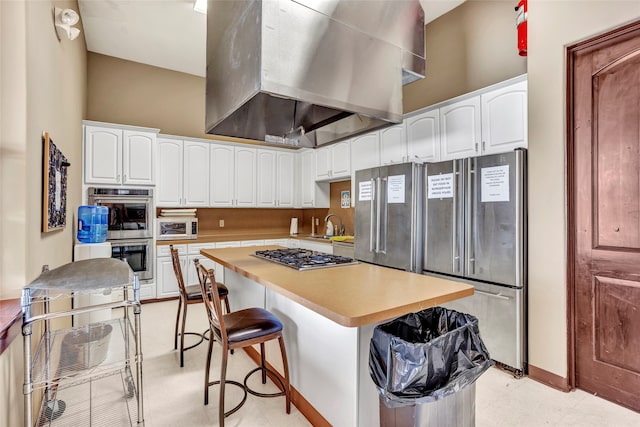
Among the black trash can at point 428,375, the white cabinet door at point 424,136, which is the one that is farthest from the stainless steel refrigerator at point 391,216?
the black trash can at point 428,375

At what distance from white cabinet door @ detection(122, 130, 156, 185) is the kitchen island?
2.93m

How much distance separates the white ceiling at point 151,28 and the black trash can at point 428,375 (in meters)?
3.69

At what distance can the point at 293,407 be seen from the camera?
2029 mm

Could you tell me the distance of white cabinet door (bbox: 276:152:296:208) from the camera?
5.58 metres

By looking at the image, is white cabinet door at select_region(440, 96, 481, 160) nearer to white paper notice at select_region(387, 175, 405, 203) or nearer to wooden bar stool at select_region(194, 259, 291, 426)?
white paper notice at select_region(387, 175, 405, 203)

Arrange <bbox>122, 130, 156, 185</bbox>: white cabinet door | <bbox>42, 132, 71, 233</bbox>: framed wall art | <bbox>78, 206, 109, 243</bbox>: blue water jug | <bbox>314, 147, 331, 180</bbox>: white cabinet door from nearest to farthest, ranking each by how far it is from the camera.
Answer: <bbox>42, 132, 71, 233</bbox>: framed wall art < <bbox>78, 206, 109, 243</bbox>: blue water jug < <bbox>122, 130, 156, 185</bbox>: white cabinet door < <bbox>314, 147, 331, 180</bbox>: white cabinet door

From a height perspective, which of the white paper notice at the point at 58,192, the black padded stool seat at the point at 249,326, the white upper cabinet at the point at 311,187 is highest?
the white upper cabinet at the point at 311,187

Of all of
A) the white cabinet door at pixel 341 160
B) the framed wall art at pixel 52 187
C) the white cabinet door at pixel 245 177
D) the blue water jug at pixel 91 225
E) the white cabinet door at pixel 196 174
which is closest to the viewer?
the framed wall art at pixel 52 187

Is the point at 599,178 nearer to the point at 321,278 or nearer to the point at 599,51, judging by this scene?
the point at 599,51

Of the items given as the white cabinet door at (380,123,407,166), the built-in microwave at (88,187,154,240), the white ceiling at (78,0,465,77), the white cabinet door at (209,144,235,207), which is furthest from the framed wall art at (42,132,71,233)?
the white cabinet door at (380,123,407,166)

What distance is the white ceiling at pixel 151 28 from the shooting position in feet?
11.5

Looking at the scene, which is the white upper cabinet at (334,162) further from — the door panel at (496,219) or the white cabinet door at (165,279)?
the white cabinet door at (165,279)

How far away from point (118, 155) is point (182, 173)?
0.85 metres

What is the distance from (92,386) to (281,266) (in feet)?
5.52
